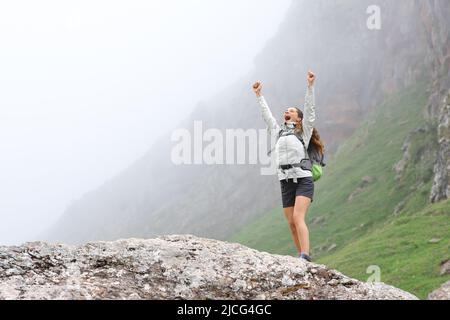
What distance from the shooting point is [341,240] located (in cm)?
6938

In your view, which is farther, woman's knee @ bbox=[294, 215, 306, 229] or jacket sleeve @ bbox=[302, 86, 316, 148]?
jacket sleeve @ bbox=[302, 86, 316, 148]

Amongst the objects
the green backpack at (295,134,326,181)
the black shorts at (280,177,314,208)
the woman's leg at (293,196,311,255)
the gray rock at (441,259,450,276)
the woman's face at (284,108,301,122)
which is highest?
the woman's face at (284,108,301,122)

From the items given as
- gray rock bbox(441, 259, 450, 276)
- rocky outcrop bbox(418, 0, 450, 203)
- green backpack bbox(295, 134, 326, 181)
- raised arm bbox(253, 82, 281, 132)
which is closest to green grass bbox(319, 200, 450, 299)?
gray rock bbox(441, 259, 450, 276)

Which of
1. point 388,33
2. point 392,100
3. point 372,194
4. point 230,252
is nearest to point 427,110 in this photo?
point 372,194

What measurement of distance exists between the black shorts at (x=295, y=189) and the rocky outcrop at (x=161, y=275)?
2.08m

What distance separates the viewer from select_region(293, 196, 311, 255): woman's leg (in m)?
10.7

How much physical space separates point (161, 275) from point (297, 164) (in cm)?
438

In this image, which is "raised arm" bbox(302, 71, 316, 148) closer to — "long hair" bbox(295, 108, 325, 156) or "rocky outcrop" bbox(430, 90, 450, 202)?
"long hair" bbox(295, 108, 325, 156)

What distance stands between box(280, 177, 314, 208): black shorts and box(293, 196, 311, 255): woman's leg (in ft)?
0.55

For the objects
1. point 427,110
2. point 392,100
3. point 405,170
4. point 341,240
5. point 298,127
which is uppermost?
point 392,100

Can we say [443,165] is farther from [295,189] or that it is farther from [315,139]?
[295,189]

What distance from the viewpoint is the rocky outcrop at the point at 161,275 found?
25.2ft
